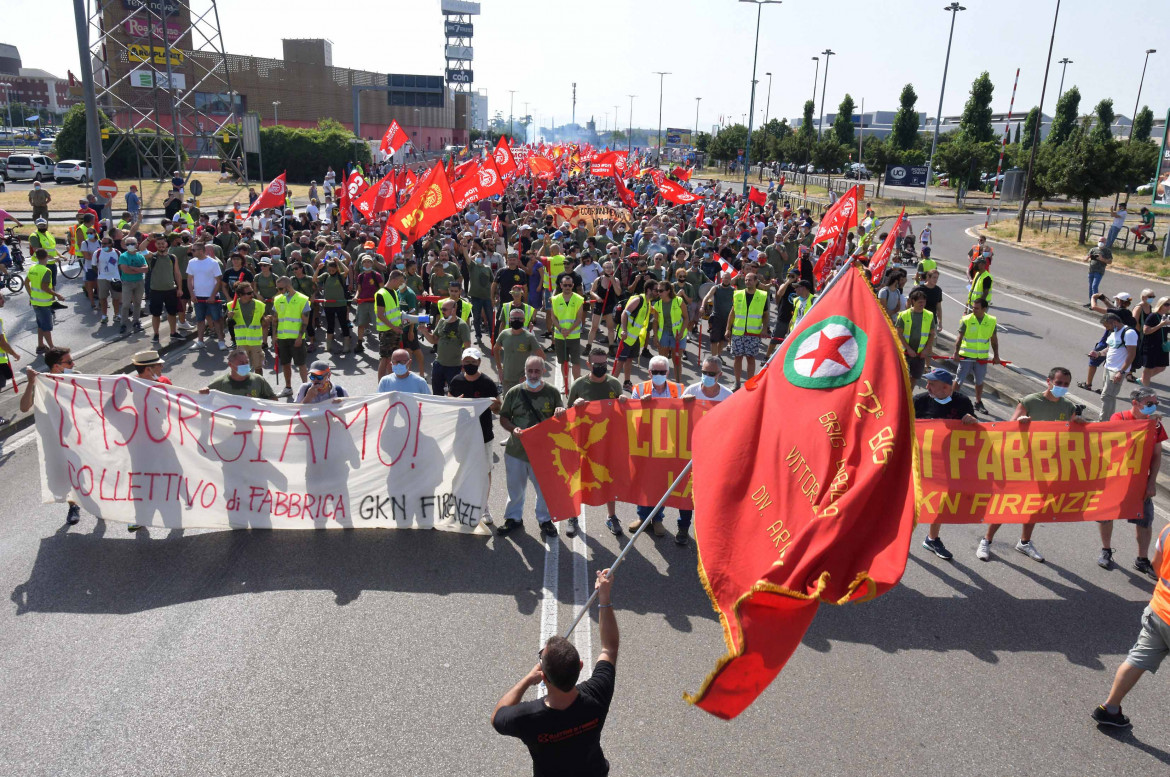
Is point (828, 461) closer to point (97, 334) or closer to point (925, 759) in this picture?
point (925, 759)

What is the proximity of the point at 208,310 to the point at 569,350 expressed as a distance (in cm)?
633

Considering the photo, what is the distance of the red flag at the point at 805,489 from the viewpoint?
3.17 meters

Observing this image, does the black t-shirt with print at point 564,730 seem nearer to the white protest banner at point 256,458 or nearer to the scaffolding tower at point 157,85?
the white protest banner at point 256,458

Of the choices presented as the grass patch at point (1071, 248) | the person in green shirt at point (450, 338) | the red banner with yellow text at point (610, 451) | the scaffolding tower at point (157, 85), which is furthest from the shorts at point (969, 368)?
the scaffolding tower at point (157, 85)

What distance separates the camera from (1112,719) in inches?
190

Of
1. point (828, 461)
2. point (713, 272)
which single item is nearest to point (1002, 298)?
point (713, 272)

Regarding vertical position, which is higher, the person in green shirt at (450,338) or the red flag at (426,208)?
the red flag at (426,208)

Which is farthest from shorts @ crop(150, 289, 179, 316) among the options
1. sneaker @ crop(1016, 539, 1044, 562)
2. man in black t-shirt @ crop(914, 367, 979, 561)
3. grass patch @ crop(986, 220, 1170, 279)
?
grass patch @ crop(986, 220, 1170, 279)

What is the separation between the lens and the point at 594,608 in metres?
6.11

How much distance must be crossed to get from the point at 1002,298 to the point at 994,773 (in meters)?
20.3

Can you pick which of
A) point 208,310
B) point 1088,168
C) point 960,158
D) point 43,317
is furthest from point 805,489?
point 960,158

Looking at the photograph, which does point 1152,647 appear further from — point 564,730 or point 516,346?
point 516,346

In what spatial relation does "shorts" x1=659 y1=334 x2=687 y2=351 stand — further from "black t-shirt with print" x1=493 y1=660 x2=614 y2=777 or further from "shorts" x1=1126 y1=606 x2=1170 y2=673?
"black t-shirt with print" x1=493 y1=660 x2=614 y2=777

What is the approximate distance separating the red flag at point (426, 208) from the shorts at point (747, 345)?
19.3 ft
